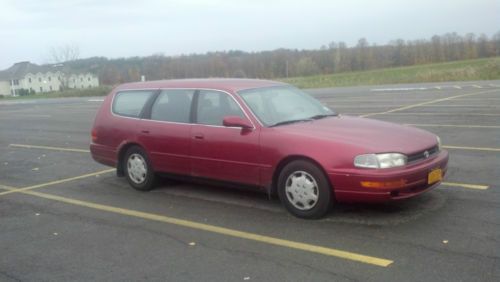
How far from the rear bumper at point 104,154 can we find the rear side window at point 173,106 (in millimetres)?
980

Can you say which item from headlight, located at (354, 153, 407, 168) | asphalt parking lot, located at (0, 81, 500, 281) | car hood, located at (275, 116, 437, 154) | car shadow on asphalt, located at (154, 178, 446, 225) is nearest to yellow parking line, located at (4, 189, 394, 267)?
asphalt parking lot, located at (0, 81, 500, 281)

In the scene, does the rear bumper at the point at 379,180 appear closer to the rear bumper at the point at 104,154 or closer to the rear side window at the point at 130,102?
the rear side window at the point at 130,102

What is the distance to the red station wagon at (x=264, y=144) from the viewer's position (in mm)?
5426

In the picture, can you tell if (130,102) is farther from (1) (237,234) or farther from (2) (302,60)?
(2) (302,60)

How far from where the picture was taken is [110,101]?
8.24m

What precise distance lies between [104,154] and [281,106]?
2.96 m

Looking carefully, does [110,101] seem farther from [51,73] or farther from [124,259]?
[51,73]

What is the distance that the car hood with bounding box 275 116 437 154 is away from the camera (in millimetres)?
5496

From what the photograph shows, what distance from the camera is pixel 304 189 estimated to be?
568 centimetres

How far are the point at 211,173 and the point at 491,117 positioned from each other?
9.98m

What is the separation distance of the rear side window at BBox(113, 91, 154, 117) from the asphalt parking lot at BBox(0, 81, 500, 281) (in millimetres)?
1079

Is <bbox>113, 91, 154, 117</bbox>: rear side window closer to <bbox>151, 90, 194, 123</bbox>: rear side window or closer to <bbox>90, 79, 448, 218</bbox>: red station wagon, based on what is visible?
<bbox>90, 79, 448, 218</bbox>: red station wagon

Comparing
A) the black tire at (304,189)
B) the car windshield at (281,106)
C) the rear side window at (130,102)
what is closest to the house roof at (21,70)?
the rear side window at (130,102)

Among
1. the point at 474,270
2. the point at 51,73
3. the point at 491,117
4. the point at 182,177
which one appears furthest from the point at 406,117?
the point at 51,73
